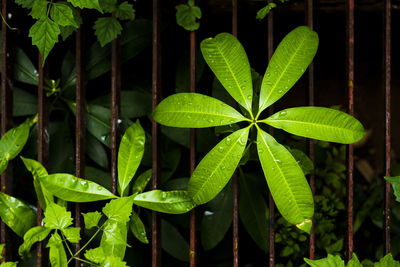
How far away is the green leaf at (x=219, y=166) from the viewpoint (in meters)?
1.24

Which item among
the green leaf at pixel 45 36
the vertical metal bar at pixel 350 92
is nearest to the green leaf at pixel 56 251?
the green leaf at pixel 45 36

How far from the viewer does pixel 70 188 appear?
4.35ft

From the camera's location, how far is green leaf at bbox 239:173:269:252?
163 cm

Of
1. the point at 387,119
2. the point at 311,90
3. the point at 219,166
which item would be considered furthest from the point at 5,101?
the point at 387,119

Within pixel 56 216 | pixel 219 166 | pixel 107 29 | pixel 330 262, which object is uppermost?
pixel 107 29

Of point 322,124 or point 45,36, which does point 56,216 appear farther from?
point 322,124

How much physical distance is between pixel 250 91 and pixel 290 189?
10.8 inches

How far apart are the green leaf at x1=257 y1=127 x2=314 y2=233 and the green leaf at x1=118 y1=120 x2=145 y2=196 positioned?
35cm

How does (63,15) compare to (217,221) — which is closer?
(63,15)

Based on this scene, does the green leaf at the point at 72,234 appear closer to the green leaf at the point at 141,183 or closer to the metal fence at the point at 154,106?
the metal fence at the point at 154,106

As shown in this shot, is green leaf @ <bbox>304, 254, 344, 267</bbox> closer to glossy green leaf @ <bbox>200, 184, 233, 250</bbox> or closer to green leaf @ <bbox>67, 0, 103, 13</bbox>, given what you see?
glossy green leaf @ <bbox>200, 184, 233, 250</bbox>

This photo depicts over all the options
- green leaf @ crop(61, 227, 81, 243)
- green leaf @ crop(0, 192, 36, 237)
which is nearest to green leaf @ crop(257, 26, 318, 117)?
green leaf @ crop(61, 227, 81, 243)

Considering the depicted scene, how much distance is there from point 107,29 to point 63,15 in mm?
165

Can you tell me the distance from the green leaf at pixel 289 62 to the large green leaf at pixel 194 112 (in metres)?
0.09
